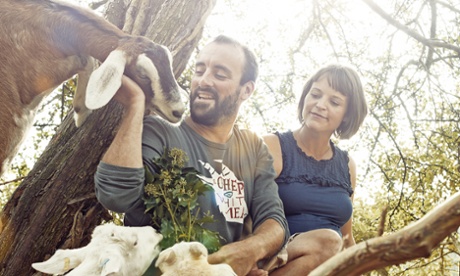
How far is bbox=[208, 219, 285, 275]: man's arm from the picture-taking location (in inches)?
90.9

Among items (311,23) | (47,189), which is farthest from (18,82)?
(311,23)

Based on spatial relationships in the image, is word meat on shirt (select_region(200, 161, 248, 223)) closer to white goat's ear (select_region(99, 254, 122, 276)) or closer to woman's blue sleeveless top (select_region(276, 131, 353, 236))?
woman's blue sleeveless top (select_region(276, 131, 353, 236))

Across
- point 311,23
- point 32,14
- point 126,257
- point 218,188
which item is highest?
point 311,23

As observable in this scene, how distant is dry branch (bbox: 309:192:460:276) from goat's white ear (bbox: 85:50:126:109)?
6.16 feet

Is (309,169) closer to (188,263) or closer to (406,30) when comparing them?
(188,263)

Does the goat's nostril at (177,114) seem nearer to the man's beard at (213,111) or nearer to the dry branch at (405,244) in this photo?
the man's beard at (213,111)

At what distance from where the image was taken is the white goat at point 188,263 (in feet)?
5.22

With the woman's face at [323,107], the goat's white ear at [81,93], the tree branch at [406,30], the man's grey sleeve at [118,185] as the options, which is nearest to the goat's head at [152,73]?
the goat's white ear at [81,93]

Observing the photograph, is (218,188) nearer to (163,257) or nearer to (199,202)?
(199,202)

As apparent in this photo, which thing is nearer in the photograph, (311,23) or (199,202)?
(199,202)

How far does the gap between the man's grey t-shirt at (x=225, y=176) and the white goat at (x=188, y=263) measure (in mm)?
640

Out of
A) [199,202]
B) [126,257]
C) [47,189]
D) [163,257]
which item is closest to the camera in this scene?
[163,257]

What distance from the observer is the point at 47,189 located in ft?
9.61

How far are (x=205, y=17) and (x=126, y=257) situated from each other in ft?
7.28
